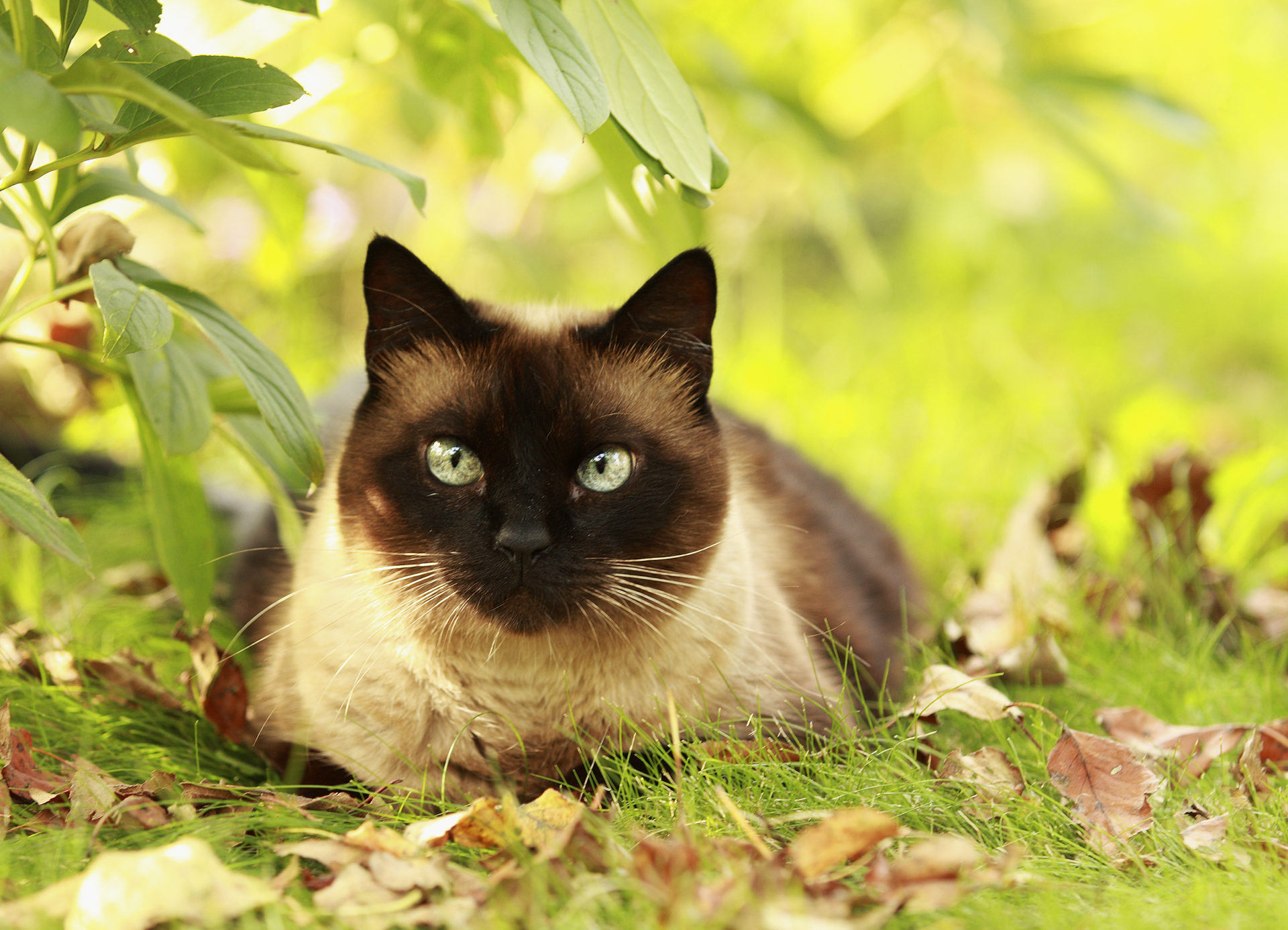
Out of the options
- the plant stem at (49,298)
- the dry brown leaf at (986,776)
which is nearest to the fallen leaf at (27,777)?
the plant stem at (49,298)

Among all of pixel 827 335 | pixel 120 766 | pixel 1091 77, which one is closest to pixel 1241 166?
pixel 827 335

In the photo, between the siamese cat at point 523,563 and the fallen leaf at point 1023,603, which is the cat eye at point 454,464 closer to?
→ the siamese cat at point 523,563

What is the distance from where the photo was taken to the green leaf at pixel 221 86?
4.13ft

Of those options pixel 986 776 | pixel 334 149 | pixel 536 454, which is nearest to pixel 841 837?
pixel 986 776

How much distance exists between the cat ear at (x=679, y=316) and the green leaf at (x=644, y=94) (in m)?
0.22

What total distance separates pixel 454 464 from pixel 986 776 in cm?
87

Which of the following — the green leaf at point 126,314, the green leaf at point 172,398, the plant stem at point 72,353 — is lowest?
the green leaf at point 172,398

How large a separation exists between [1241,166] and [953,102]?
1.74 metres

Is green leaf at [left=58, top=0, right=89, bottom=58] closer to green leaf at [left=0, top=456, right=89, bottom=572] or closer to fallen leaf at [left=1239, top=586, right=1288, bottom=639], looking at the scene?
green leaf at [left=0, top=456, right=89, bottom=572]

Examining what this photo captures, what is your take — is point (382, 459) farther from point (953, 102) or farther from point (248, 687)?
point (953, 102)

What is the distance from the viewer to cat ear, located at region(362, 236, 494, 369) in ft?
4.95

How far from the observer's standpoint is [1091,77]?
2.35 meters

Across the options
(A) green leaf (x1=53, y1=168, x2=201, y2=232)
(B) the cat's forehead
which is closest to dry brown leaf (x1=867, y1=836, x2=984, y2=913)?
(B) the cat's forehead

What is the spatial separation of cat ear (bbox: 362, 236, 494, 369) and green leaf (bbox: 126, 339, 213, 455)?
0.26 m
